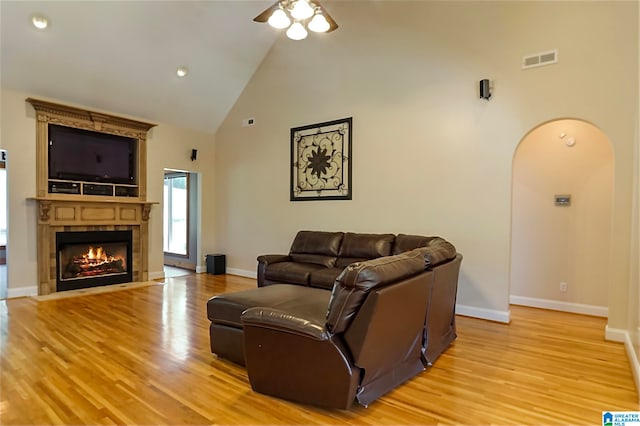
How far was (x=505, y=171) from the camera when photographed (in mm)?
4262

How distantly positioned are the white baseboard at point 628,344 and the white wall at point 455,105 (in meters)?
0.13

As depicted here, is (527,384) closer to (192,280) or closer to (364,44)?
(364,44)

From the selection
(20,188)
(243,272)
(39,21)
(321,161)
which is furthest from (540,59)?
(20,188)

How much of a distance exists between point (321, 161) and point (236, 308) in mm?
3515

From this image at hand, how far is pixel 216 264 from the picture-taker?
7.27 metres

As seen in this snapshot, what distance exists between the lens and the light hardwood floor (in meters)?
2.21

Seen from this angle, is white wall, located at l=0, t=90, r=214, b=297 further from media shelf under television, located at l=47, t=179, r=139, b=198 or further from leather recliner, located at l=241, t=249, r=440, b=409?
leather recliner, located at l=241, t=249, r=440, b=409

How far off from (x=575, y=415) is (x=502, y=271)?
7.25ft

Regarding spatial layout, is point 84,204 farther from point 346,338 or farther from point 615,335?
point 615,335

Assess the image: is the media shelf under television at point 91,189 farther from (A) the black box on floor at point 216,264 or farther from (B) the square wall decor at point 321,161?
(B) the square wall decor at point 321,161

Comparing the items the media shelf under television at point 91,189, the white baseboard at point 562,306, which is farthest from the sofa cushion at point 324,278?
the media shelf under television at point 91,189

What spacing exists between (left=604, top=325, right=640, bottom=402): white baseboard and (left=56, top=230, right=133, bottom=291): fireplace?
6.74 m

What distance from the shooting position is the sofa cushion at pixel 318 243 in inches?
208

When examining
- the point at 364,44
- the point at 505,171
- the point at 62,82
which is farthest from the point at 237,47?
the point at 505,171
